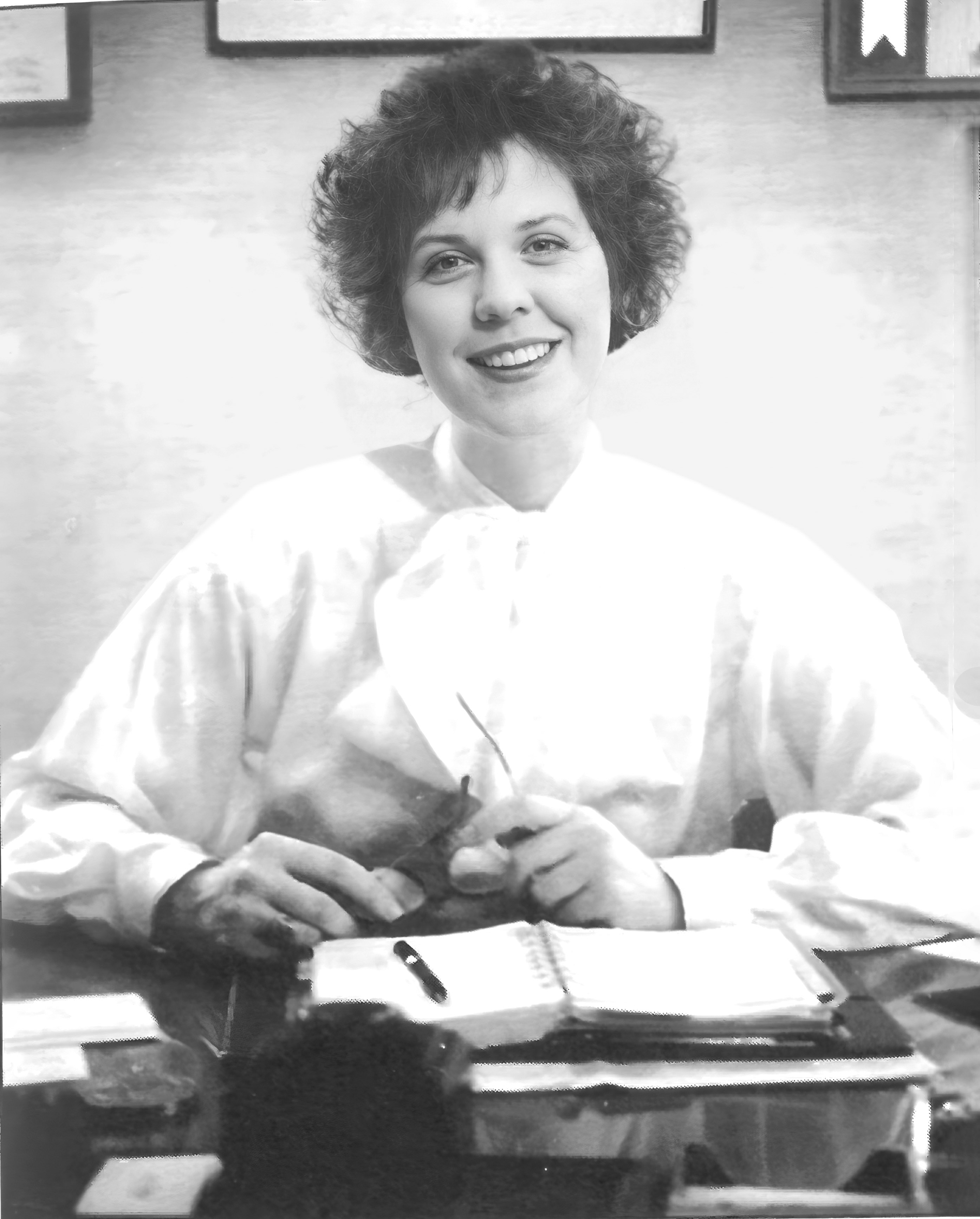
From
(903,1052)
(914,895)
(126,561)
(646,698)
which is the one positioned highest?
(126,561)

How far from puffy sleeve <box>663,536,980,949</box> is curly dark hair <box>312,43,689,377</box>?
0.43m

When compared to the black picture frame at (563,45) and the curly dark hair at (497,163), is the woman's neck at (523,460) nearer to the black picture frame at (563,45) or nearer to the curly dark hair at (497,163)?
the curly dark hair at (497,163)

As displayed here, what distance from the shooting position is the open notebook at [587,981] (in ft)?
4.99

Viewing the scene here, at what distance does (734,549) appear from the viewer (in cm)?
165

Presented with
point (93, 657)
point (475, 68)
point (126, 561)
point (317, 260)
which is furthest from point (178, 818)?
point (475, 68)

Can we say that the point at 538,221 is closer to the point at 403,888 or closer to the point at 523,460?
the point at 523,460

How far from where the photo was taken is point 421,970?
61.1 inches

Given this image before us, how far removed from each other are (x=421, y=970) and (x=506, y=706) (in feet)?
1.12

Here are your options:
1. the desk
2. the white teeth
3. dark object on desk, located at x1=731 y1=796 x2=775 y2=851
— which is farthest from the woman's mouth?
the desk

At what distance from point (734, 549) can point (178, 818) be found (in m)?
0.79

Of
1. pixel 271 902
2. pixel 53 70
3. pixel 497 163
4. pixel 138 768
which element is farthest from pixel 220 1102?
pixel 53 70

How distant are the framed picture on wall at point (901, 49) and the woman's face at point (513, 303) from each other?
1.26 feet

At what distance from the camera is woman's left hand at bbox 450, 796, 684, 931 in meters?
1.57

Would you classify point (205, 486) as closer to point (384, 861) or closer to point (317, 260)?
point (317, 260)
